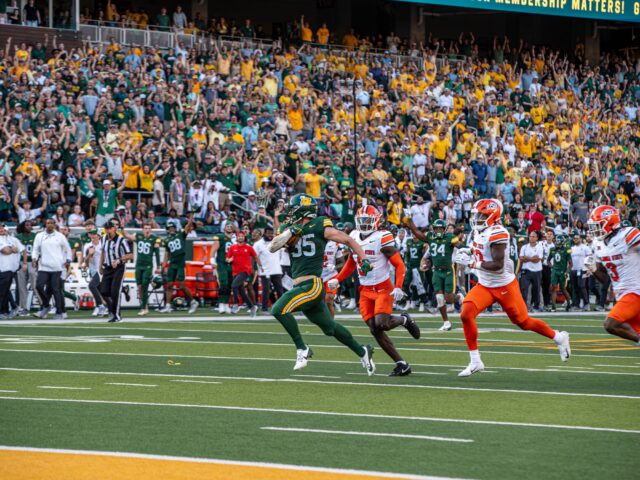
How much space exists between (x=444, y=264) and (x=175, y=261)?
5.31 m

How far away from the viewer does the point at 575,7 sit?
40.8 metres

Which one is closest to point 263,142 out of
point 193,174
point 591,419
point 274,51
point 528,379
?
point 193,174

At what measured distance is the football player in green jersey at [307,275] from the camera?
12117mm

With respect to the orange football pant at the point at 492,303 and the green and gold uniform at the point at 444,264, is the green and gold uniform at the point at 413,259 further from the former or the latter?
the orange football pant at the point at 492,303

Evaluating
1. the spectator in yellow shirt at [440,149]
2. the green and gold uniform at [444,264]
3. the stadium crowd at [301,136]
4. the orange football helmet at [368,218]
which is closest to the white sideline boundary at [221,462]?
the orange football helmet at [368,218]

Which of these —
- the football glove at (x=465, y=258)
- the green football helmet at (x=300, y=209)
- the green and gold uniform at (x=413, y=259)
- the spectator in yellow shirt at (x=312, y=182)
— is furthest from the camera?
the spectator in yellow shirt at (x=312, y=182)

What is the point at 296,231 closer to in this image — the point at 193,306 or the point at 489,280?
the point at 489,280

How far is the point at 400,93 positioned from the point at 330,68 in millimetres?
1945

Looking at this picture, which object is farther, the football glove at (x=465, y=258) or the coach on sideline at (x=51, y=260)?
the coach on sideline at (x=51, y=260)

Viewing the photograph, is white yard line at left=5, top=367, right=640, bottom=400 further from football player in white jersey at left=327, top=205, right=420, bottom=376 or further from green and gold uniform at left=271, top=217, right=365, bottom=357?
football player in white jersey at left=327, top=205, right=420, bottom=376

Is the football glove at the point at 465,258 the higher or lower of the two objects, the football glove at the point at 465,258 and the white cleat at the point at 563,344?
the higher

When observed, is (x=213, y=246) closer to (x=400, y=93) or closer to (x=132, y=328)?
(x=132, y=328)

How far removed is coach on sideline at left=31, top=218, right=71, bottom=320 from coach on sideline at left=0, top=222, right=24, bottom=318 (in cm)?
34

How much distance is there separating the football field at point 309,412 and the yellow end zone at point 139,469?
0.5 inches
